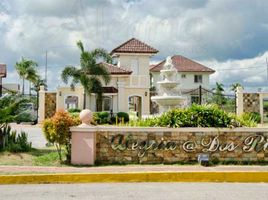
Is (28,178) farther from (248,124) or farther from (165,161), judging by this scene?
(248,124)

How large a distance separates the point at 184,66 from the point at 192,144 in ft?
158

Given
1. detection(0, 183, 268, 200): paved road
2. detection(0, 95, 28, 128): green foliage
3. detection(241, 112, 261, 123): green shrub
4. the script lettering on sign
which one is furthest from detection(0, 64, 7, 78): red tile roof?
detection(0, 183, 268, 200): paved road

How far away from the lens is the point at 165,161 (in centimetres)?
1364

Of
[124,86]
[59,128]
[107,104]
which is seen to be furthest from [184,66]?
[59,128]

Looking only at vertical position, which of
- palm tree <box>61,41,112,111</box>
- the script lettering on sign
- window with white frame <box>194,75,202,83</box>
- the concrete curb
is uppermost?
window with white frame <box>194,75,202,83</box>

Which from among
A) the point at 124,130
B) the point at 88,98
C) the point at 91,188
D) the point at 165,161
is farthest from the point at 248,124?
the point at 88,98

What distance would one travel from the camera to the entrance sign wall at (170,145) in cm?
1369

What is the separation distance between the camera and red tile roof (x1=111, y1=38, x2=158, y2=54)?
42906mm

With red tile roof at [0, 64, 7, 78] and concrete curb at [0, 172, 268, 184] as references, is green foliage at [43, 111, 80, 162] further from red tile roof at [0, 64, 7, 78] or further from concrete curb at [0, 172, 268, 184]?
red tile roof at [0, 64, 7, 78]

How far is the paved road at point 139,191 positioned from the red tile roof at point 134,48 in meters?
32.6

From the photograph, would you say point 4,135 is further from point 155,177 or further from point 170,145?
point 155,177

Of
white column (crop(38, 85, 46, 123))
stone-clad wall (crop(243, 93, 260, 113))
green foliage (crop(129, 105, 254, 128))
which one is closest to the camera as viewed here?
green foliage (crop(129, 105, 254, 128))

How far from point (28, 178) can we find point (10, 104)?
5726mm

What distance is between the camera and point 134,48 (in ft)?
142
